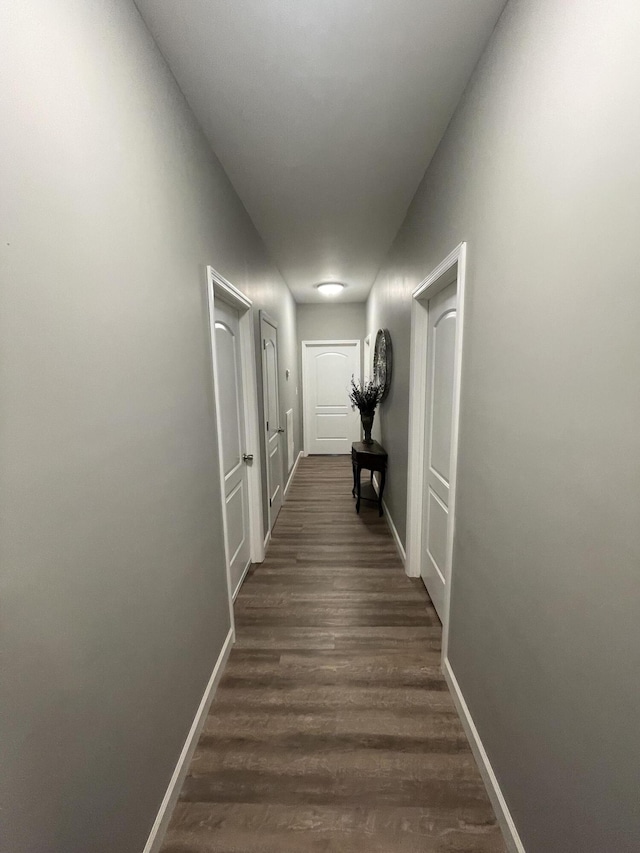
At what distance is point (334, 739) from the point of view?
4.53ft

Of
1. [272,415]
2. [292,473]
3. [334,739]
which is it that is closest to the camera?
[334,739]

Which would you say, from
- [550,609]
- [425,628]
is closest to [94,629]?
[550,609]

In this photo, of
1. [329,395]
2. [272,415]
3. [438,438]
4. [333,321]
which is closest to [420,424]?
[438,438]

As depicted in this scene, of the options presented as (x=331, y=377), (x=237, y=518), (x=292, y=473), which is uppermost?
(x=331, y=377)

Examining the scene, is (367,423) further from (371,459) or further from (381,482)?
A: (381,482)

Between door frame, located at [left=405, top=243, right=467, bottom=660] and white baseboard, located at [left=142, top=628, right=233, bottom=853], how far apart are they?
1.13 metres

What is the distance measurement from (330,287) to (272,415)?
213 centimetres

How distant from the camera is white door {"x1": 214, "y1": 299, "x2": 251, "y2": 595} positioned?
77.8 inches

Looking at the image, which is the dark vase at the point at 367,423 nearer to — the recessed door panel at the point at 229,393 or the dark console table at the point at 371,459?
the dark console table at the point at 371,459

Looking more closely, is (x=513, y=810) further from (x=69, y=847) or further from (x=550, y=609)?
(x=69, y=847)

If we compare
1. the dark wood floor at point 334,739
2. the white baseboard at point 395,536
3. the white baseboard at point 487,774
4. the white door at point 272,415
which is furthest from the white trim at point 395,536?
the white door at point 272,415

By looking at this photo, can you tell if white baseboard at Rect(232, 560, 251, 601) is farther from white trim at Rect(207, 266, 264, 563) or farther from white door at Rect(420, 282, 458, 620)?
white door at Rect(420, 282, 458, 620)

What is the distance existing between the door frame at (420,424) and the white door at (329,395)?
3444 millimetres

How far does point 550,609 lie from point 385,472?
2572 millimetres
